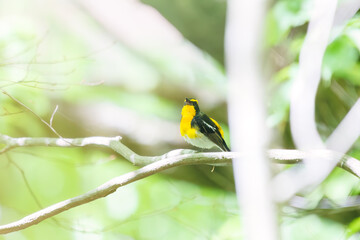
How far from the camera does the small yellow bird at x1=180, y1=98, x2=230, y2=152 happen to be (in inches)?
40.8

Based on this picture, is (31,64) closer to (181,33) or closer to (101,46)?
(101,46)

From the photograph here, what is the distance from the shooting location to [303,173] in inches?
40.4

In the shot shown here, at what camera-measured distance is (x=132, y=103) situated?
121 centimetres

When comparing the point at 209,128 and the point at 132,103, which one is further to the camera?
the point at 132,103

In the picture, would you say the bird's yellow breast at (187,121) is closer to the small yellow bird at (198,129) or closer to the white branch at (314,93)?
the small yellow bird at (198,129)

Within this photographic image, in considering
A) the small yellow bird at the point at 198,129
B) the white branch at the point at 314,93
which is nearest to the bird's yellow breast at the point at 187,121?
the small yellow bird at the point at 198,129

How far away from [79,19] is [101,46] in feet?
0.30

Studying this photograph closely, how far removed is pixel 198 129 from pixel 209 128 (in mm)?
34

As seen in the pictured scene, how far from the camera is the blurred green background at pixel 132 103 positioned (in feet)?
3.54

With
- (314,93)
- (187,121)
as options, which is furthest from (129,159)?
(314,93)

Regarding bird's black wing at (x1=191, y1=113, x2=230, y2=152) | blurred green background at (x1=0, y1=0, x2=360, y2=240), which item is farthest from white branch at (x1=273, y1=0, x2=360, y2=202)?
Result: bird's black wing at (x1=191, y1=113, x2=230, y2=152)

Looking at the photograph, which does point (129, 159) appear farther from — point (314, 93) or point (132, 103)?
point (314, 93)

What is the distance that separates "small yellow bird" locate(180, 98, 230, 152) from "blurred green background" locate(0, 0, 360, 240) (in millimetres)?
85

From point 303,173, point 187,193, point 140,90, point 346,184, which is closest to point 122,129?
point 140,90
